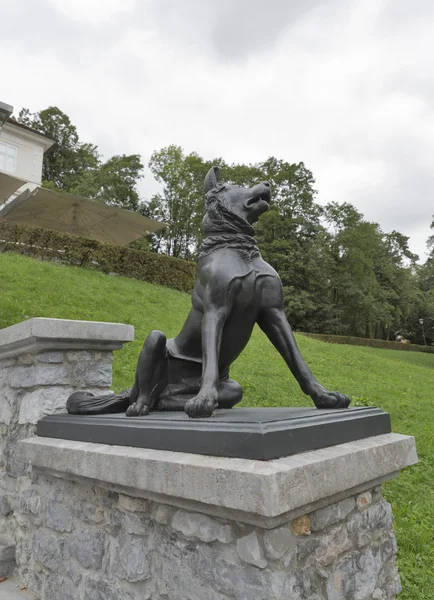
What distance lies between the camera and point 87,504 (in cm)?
256

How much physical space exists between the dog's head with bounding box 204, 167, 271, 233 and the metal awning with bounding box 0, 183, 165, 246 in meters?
10.6

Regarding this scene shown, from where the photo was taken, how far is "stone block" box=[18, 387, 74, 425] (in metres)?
3.13

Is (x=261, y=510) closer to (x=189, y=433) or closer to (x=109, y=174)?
(x=189, y=433)

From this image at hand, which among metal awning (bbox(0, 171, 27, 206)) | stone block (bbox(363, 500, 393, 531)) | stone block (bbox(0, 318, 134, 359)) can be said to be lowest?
stone block (bbox(363, 500, 393, 531))

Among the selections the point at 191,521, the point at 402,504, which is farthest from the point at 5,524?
the point at 402,504

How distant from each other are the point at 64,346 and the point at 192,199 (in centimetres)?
3068

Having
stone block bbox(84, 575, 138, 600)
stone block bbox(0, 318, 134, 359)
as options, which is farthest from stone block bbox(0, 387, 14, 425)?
stone block bbox(84, 575, 138, 600)

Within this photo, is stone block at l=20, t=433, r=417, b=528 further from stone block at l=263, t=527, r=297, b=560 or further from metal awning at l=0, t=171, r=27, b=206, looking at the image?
metal awning at l=0, t=171, r=27, b=206

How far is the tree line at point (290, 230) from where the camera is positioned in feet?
91.9

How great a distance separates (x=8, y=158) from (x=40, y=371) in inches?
985

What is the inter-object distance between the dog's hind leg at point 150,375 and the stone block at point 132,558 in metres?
0.63

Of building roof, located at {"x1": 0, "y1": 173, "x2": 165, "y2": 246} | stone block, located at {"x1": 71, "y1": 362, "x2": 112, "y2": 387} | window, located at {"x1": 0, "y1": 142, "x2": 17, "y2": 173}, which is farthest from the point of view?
window, located at {"x1": 0, "y1": 142, "x2": 17, "y2": 173}

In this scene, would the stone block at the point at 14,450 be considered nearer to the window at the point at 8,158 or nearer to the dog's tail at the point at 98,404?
the dog's tail at the point at 98,404

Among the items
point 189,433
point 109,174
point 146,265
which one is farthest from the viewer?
point 109,174
